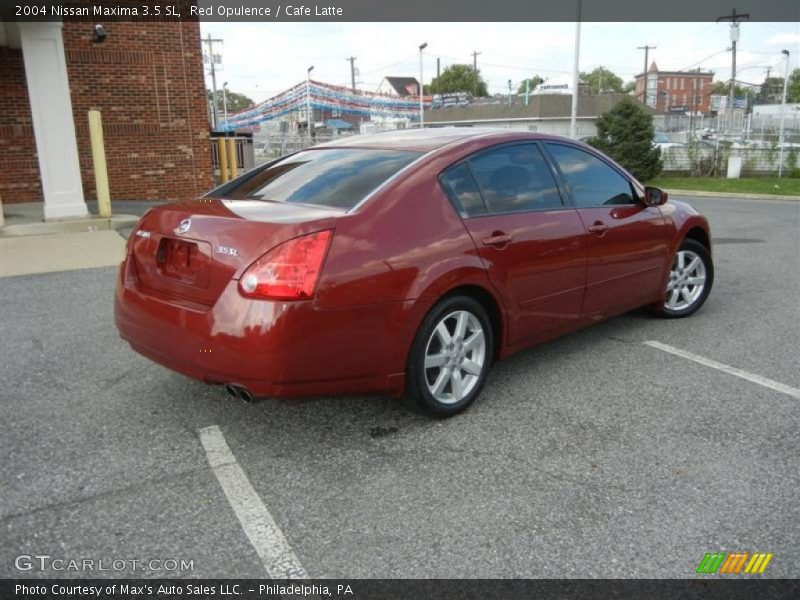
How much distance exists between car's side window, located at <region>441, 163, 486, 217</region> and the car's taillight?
984mm

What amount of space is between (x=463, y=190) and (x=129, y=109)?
40.1ft

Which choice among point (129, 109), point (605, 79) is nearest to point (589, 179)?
point (129, 109)

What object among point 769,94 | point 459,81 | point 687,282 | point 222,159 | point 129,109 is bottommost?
point 687,282

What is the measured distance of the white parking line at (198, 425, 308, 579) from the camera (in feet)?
8.15

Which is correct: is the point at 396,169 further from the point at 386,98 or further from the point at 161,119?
the point at 386,98

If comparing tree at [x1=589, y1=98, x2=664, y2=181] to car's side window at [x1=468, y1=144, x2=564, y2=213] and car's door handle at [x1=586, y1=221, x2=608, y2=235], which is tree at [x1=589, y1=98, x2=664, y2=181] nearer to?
car's door handle at [x1=586, y1=221, x2=608, y2=235]

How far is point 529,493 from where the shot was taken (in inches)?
117

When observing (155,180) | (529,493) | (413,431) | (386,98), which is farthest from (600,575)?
(386,98)

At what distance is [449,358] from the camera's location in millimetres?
3645

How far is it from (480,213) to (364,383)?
4.03 ft

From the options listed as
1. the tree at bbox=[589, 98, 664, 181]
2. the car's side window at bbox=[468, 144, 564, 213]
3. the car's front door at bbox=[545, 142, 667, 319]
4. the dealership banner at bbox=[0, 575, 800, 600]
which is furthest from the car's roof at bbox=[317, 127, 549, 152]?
the tree at bbox=[589, 98, 664, 181]

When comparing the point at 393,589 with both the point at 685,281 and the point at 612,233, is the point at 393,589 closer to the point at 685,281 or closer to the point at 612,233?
the point at 612,233

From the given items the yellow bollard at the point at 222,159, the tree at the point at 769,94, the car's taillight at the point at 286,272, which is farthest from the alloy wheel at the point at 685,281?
the tree at the point at 769,94

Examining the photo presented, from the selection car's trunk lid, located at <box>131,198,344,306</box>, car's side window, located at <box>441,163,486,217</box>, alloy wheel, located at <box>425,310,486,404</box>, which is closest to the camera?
car's trunk lid, located at <box>131,198,344,306</box>
